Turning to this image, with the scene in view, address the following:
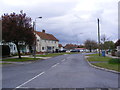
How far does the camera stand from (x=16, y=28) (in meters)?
28.1

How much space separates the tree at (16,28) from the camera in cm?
2781

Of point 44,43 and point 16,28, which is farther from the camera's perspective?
point 44,43

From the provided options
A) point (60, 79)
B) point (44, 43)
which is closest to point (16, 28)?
point (60, 79)

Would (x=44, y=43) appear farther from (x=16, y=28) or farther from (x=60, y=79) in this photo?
(x=60, y=79)

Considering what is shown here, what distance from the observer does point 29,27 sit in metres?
30.2

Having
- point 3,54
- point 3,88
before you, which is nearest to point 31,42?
point 3,54

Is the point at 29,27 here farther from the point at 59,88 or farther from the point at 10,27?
the point at 59,88

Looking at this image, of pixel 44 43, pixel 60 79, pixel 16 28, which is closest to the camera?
pixel 60 79

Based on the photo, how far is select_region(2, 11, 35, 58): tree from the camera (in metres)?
27.8

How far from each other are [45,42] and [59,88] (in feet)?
224

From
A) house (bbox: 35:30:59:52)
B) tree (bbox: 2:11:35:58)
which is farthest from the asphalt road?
house (bbox: 35:30:59:52)

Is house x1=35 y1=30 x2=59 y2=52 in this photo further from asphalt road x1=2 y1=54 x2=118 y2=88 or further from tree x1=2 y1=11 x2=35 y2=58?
asphalt road x1=2 y1=54 x2=118 y2=88

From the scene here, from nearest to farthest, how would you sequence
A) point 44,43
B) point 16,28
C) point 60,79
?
point 60,79 < point 16,28 < point 44,43

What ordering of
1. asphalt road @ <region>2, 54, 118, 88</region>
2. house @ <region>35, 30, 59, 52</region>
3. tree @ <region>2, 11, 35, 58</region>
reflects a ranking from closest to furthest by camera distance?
asphalt road @ <region>2, 54, 118, 88</region> < tree @ <region>2, 11, 35, 58</region> < house @ <region>35, 30, 59, 52</region>
